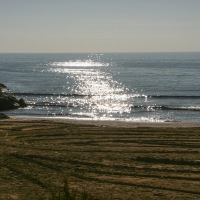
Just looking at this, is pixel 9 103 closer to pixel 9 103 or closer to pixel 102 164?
pixel 9 103

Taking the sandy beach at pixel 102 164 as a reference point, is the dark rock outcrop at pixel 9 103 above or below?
below

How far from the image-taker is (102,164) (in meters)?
18.3

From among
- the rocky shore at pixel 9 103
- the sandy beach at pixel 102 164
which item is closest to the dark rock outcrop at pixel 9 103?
the rocky shore at pixel 9 103

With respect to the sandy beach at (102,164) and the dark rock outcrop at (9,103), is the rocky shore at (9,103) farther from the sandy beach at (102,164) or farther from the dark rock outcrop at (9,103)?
the sandy beach at (102,164)

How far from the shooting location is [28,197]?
14.1m

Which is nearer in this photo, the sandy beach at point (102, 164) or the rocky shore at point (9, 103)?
the sandy beach at point (102, 164)

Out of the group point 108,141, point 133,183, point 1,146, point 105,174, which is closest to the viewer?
point 133,183

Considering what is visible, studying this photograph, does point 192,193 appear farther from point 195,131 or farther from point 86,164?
point 195,131

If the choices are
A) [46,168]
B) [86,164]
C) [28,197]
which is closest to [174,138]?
[86,164]

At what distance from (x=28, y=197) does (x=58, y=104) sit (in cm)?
4179

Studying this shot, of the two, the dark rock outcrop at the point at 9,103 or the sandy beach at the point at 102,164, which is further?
the dark rock outcrop at the point at 9,103

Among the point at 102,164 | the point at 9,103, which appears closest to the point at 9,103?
the point at 9,103

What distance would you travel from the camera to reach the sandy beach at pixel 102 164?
49.1 feet

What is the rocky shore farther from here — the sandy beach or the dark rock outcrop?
the sandy beach
